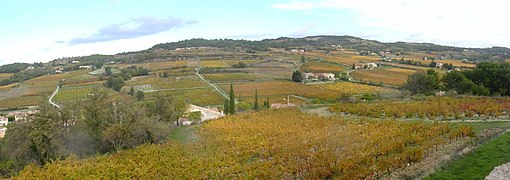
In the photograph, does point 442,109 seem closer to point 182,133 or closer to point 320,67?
point 182,133

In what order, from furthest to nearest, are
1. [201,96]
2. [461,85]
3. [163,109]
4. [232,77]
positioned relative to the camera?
[232,77], [201,96], [461,85], [163,109]

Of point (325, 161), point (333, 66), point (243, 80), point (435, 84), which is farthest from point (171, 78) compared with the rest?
point (325, 161)

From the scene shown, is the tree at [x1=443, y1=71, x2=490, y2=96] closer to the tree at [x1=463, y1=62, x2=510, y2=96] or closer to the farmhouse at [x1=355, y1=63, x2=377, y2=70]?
the tree at [x1=463, y1=62, x2=510, y2=96]

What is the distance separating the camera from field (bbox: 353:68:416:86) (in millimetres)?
75188

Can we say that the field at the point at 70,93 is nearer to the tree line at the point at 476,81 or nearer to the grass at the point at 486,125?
the tree line at the point at 476,81

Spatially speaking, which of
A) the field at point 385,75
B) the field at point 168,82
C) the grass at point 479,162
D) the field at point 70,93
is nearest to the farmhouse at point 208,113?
the field at point 168,82

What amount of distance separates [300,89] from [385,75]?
77.5 ft

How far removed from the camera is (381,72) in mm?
86312

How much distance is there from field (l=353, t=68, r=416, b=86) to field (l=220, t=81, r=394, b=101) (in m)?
5.60

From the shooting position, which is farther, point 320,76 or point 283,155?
point 320,76

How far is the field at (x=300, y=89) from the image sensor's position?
64.7m

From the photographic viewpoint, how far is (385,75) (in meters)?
82.3

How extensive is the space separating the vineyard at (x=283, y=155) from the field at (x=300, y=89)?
31.7 metres

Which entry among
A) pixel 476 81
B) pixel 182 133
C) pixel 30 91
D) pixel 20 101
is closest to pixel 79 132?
pixel 182 133
